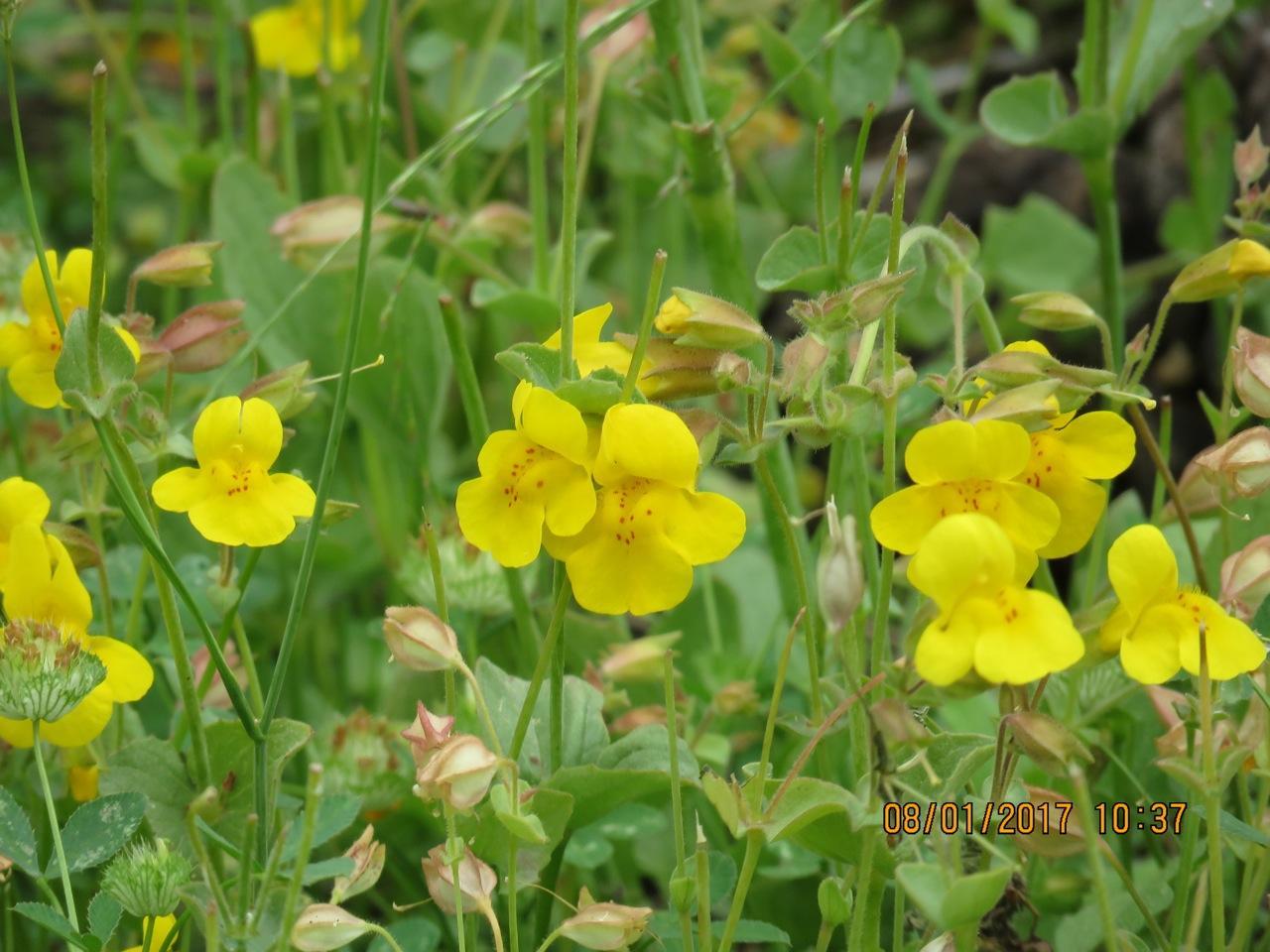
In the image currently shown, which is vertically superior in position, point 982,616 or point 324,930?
point 982,616

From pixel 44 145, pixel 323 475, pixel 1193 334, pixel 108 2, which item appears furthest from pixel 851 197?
pixel 108 2

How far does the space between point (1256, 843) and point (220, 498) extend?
2.01ft

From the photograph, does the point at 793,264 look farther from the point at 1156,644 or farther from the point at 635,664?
the point at 1156,644

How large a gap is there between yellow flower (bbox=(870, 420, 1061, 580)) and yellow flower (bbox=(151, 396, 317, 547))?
13.0 inches

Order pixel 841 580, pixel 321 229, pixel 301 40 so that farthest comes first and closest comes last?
pixel 301 40, pixel 321 229, pixel 841 580

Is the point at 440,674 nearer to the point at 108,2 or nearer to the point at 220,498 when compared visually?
the point at 220,498

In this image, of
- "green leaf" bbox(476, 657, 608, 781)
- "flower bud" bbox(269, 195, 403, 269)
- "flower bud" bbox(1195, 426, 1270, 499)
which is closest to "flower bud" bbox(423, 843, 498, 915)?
"green leaf" bbox(476, 657, 608, 781)

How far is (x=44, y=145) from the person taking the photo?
2443 millimetres

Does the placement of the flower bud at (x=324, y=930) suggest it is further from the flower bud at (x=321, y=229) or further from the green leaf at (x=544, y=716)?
the flower bud at (x=321, y=229)

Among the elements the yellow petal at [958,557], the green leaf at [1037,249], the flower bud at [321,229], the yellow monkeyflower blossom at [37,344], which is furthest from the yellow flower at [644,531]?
the green leaf at [1037,249]

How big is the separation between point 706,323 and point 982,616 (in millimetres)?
215

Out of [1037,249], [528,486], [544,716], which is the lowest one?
[1037,249]

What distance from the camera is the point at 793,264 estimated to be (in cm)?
104

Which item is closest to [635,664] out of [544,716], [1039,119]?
[544,716]
